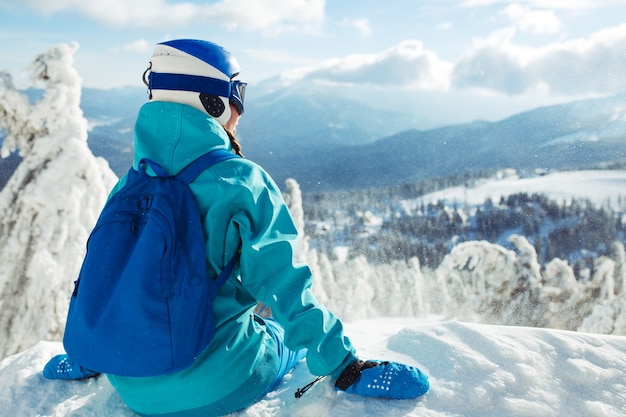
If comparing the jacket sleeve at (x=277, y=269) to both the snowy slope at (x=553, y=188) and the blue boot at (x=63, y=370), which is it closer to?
the blue boot at (x=63, y=370)

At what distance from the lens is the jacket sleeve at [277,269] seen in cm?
158

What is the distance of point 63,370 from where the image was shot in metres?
2.27

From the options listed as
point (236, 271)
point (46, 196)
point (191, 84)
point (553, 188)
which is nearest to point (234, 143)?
point (191, 84)

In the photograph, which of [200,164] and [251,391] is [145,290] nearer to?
[200,164]

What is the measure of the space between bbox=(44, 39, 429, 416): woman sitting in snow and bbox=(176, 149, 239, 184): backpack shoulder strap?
0.07 feet

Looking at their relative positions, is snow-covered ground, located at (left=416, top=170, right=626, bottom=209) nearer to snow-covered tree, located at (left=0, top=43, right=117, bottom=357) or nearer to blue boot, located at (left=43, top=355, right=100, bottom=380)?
snow-covered tree, located at (left=0, top=43, right=117, bottom=357)

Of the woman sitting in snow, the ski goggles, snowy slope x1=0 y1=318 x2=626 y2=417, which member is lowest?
snowy slope x1=0 y1=318 x2=626 y2=417

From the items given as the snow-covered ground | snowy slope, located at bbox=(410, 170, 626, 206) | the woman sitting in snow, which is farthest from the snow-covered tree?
snowy slope, located at bbox=(410, 170, 626, 206)

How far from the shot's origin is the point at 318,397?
6.00 feet

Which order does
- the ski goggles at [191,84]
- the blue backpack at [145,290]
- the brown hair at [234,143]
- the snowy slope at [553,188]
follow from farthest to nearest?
the snowy slope at [553,188]
the brown hair at [234,143]
the ski goggles at [191,84]
the blue backpack at [145,290]

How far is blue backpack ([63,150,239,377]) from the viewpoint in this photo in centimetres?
145

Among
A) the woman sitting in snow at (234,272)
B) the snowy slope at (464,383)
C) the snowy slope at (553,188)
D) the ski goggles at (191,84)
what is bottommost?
the snowy slope at (553,188)

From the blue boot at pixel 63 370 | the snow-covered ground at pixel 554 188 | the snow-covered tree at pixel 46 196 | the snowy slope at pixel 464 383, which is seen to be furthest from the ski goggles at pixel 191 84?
the snow-covered ground at pixel 554 188

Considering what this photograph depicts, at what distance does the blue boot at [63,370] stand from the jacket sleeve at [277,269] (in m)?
1.15
